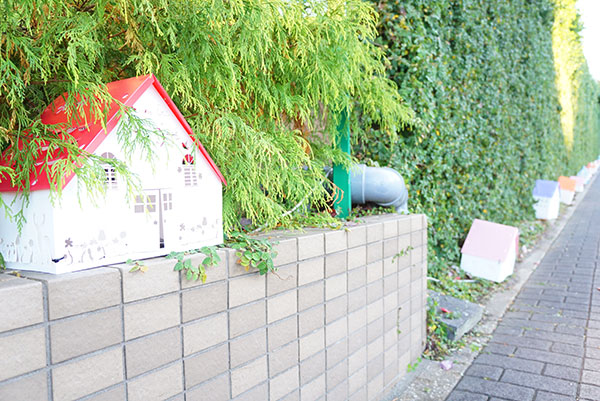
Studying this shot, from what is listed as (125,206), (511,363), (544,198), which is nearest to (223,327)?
(125,206)

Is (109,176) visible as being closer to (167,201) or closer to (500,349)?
(167,201)

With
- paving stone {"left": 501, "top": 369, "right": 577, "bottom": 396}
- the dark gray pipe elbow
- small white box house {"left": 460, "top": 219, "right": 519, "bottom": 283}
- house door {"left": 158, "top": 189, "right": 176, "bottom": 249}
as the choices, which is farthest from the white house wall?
small white box house {"left": 460, "top": 219, "right": 519, "bottom": 283}

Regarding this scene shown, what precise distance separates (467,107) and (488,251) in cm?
161

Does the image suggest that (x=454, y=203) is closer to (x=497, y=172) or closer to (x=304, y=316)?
(x=497, y=172)

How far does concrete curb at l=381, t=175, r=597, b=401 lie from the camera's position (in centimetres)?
264

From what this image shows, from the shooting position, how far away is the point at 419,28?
375cm

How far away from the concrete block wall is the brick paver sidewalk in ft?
2.20

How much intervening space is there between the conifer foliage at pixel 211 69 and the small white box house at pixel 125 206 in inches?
2.4

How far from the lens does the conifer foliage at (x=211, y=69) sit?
1.29 metres

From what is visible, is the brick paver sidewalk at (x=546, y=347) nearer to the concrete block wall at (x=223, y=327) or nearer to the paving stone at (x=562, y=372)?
the paving stone at (x=562, y=372)

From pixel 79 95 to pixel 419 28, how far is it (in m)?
3.16

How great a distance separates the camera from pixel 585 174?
693 inches

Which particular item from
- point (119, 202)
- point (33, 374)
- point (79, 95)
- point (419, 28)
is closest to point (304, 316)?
point (119, 202)

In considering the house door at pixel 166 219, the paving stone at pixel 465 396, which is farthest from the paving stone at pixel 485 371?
the house door at pixel 166 219
